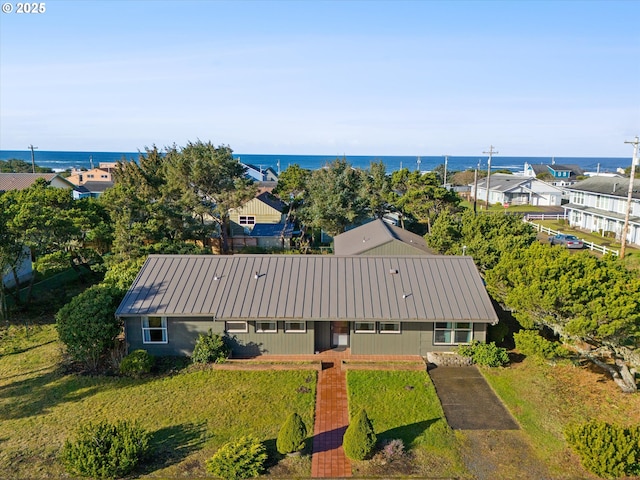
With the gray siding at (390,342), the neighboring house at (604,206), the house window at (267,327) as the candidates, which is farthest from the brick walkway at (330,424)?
the neighboring house at (604,206)

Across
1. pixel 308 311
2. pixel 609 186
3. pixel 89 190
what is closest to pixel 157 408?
pixel 308 311

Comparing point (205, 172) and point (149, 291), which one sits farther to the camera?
point (205, 172)

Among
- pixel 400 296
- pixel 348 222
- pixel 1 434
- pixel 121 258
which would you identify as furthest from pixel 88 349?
pixel 348 222

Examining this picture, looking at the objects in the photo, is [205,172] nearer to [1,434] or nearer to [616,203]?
[1,434]

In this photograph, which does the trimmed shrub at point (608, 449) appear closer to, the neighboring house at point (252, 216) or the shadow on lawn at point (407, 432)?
the shadow on lawn at point (407, 432)

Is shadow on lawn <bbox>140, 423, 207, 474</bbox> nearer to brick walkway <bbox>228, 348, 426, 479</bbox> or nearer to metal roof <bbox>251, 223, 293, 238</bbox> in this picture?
brick walkway <bbox>228, 348, 426, 479</bbox>

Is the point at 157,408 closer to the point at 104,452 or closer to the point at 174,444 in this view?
the point at 174,444

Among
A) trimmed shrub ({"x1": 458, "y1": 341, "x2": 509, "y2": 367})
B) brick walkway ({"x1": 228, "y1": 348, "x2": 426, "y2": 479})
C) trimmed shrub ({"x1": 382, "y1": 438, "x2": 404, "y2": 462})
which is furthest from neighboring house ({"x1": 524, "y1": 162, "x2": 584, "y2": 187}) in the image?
trimmed shrub ({"x1": 382, "y1": 438, "x2": 404, "y2": 462})
